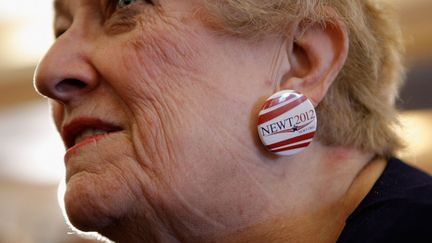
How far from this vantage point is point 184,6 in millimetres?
980

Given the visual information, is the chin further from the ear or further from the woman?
the ear

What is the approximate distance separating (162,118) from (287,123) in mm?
196

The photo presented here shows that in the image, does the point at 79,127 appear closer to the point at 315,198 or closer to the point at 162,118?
the point at 162,118

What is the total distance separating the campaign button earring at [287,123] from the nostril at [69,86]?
31cm

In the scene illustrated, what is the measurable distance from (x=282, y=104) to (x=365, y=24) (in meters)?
0.28

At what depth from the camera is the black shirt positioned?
2.69ft

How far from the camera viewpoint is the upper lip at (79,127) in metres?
0.97

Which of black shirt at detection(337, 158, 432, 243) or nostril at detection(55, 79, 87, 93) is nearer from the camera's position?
black shirt at detection(337, 158, 432, 243)

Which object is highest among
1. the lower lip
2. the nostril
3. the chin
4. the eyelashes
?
the eyelashes

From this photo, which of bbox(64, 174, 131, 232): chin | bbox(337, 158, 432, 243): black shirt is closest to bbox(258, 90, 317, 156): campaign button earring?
bbox(337, 158, 432, 243): black shirt

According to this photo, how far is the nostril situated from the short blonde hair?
255 mm

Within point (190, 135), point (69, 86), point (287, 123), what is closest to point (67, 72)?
point (69, 86)

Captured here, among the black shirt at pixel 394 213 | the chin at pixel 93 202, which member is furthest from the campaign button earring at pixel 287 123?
the chin at pixel 93 202

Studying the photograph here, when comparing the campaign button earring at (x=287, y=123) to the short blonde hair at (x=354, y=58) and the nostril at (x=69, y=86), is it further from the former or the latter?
the nostril at (x=69, y=86)
